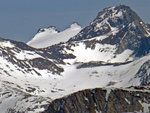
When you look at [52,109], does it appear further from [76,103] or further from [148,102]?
[148,102]

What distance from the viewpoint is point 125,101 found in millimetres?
144750

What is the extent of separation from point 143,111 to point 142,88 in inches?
356

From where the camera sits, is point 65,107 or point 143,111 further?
point 65,107

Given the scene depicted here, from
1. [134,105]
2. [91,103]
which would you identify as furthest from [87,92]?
[134,105]

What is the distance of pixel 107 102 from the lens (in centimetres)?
14612

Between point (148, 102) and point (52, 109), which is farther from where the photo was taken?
point (52, 109)

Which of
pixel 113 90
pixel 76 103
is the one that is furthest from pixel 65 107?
pixel 113 90

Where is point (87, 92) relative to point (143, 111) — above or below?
above

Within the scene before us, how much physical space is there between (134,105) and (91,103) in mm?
10763

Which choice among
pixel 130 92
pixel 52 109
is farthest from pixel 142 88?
pixel 52 109

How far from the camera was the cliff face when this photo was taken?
14350 cm

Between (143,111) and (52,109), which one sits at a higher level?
(52,109)

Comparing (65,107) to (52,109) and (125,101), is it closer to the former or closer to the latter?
(52,109)

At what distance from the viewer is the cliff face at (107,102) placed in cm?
14350
